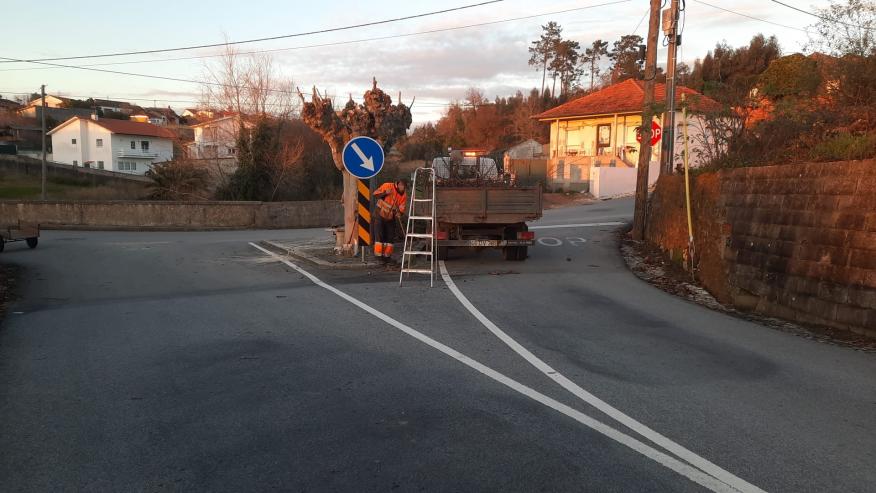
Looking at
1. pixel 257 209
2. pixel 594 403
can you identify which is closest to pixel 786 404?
pixel 594 403

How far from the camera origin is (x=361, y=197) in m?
13.6

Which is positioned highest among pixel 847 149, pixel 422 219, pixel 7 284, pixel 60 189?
pixel 847 149

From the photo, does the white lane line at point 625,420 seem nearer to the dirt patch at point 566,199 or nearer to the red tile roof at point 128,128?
the dirt patch at point 566,199

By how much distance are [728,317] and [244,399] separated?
661 cm

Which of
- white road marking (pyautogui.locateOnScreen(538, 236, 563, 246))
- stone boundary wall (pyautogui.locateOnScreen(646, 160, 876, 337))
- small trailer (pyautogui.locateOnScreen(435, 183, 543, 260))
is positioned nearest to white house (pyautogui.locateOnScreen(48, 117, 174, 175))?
white road marking (pyautogui.locateOnScreen(538, 236, 563, 246))

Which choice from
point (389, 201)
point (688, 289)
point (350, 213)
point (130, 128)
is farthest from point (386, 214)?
point (130, 128)

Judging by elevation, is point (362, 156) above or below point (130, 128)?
below

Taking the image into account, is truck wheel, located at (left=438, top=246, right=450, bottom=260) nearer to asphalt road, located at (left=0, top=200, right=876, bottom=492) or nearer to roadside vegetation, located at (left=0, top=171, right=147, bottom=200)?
asphalt road, located at (left=0, top=200, right=876, bottom=492)

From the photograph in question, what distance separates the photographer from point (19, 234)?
17688mm

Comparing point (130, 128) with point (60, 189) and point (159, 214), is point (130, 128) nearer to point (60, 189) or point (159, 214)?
point (60, 189)

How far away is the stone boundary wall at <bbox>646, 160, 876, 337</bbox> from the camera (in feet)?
25.3

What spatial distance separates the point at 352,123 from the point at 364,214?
199 cm

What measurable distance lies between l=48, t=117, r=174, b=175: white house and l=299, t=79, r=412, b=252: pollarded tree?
65.9 meters

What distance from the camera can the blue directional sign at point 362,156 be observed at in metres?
12.4
